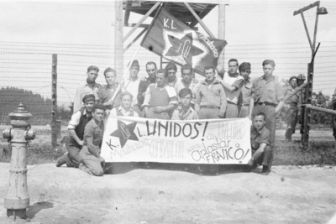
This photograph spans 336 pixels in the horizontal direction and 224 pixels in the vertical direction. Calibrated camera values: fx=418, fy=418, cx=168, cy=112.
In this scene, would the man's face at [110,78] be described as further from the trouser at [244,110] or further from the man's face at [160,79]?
the trouser at [244,110]

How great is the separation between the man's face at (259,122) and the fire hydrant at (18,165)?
313 cm

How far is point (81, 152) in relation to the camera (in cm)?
555

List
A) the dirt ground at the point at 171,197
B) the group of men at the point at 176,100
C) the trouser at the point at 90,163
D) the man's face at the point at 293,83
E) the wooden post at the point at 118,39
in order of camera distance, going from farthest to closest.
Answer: the man's face at the point at 293,83 → the wooden post at the point at 118,39 → the group of men at the point at 176,100 → the trouser at the point at 90,163 → the dirt ground at the point at 171,197

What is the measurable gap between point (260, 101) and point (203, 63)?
112cm

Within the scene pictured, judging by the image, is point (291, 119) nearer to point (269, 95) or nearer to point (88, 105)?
point (269, 95)

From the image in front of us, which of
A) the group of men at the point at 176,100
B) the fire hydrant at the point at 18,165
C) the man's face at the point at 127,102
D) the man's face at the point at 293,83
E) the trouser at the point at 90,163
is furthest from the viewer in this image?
the man's face at the point at 293,83

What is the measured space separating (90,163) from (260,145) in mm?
2326

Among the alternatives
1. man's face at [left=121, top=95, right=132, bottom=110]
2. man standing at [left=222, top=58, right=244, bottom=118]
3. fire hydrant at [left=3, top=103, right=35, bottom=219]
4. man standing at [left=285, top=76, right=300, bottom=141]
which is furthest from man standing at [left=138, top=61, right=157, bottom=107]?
man standing at [left=285, top=76, right=300, bottom=141]

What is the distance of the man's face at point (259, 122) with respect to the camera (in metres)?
5.84

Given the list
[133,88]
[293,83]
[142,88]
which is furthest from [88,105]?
[293,83]

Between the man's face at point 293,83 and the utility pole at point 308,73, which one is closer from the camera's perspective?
the utility pole at point 308,73

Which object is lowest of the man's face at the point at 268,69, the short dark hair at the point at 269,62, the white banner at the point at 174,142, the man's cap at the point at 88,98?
the white banner at the point at 174,142

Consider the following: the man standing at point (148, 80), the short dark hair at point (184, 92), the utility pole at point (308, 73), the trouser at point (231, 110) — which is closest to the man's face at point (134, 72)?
the man standing at point (148, 80)

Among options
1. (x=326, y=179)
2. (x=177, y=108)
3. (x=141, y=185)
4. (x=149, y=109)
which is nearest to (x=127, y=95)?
(x=149, y=109)
